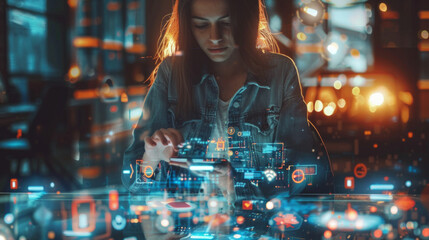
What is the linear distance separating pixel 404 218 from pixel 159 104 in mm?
1081

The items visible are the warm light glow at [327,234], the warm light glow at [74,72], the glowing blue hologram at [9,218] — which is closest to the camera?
the warm light glow at [327,234]

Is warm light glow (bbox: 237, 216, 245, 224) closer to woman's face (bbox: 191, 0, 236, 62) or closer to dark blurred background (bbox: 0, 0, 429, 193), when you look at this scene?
dark blurred background (bbox: 0, 0, 429, 193)

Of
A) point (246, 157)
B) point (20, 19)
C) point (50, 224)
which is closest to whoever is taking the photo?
point (50, 224)

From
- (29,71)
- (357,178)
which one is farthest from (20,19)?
(357,178)

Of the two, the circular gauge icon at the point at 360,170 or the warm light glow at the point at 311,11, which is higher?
the warm light glow at the point at 311,11

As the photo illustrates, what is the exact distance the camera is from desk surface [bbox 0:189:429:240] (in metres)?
1.37

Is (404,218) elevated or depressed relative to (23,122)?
depressed

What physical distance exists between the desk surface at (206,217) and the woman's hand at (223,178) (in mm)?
37

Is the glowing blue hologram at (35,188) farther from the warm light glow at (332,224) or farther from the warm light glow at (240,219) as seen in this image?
the warm light glow at (332,224)

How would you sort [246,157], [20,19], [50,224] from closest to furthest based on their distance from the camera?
[50,224] < [246,157] < [20,19]

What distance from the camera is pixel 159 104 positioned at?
184 centimetres

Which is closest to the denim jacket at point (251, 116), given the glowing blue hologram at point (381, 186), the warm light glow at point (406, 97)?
the glowing blue hologram at point (381, 186)

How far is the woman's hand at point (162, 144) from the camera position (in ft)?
5.90

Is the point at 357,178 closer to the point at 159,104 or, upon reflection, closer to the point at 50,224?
the point at 159,104
